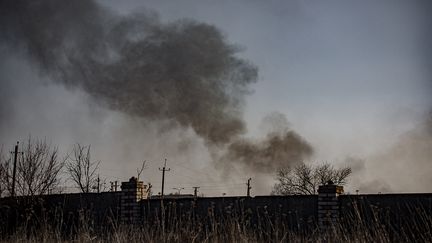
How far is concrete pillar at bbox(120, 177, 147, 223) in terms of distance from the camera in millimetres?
16453

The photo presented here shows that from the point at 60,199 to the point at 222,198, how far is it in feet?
22.2

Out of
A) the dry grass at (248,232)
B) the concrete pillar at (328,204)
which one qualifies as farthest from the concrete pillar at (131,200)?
the concrete pillar at (328,204)

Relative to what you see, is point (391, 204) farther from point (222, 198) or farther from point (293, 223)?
point (222, 198)

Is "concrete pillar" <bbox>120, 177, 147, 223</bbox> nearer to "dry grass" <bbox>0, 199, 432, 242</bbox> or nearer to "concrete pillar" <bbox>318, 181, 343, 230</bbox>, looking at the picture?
"dry grass" <bbox>0, 199, 432, 242</bbox>

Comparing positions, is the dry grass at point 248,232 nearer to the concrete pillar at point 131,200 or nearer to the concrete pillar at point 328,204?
the concrete pillar at point 328,204

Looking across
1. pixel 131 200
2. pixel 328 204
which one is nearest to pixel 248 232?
pixel 328 204

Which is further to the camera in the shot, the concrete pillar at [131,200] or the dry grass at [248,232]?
the concrete pillar at [131,200]

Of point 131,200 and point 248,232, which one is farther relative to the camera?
point 131,200

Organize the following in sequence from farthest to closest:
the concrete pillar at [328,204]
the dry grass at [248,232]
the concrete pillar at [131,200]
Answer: the concrete pillar at [131,200] → the concrete pillar at [328,204] → the dry grass at [248,232]

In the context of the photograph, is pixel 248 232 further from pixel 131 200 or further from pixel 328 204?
pixel 131 200

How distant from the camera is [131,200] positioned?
54.4 ft

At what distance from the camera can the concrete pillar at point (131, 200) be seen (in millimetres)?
16453

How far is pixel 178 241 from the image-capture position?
9.44 metres

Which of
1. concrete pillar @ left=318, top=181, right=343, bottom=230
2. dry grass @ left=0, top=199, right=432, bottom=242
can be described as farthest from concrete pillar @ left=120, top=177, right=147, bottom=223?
concrete pillar @ left=318, top=181, right=343, bottom=230
